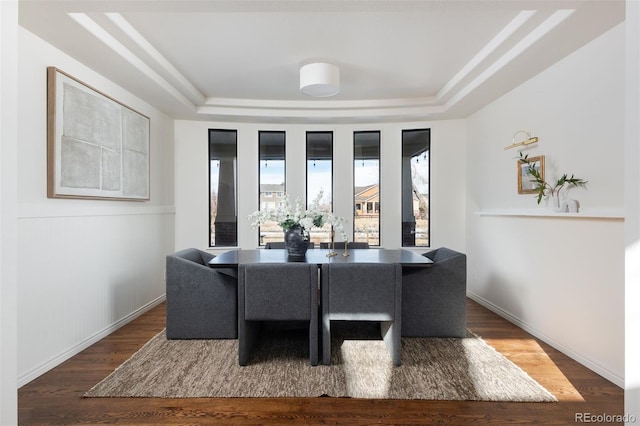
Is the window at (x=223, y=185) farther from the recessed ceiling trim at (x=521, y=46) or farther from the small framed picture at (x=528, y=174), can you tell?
the small framed picture at (x=528, y=174)

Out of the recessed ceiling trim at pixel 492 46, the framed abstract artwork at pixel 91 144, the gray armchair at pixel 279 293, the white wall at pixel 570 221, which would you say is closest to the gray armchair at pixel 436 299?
the white wall at pixel 570 221

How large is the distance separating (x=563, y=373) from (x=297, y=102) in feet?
13.2

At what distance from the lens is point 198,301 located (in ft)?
10.4

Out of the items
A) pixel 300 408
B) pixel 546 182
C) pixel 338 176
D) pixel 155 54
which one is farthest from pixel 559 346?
pixel 155 54

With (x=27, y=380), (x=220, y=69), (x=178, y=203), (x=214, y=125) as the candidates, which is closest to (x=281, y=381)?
(x=27, y=380)

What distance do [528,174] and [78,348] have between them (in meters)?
4.40

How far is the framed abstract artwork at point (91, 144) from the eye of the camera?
2629 mm

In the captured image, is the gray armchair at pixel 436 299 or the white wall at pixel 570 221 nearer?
the white wall at pixel 570 221

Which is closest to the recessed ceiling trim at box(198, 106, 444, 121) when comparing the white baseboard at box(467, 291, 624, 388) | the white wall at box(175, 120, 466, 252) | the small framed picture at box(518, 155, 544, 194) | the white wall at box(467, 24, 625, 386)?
the white wall at box(175, 120, 466, 252)

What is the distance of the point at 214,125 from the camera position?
5098mm

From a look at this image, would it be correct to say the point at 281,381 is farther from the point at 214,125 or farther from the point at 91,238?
the point at 214,125

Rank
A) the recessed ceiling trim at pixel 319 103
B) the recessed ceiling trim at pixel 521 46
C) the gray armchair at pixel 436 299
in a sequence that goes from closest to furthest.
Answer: the recessed ceiling trim at pixel 521 46, the gray armchair at pixel 436 299, the recessed ceiling trim at pixel 319 103

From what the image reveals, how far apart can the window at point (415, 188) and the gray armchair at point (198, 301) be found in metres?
2.98

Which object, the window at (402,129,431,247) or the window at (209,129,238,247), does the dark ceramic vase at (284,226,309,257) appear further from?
the window at (402,129,431,247)
